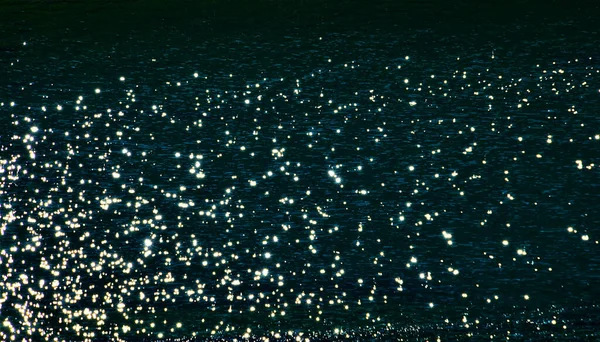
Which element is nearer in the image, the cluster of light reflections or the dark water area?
the dark water area

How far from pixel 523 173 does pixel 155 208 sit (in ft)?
24.1

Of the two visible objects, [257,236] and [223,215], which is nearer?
[257,236]

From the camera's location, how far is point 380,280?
1321 centimetres

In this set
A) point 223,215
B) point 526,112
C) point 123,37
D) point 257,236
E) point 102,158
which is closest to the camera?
point 257,236

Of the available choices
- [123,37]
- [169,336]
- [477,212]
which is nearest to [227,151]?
[477,212]

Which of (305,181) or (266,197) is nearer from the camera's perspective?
(266,197)

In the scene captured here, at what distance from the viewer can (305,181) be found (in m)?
17.6

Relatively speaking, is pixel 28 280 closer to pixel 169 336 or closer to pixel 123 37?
pixel 169 336

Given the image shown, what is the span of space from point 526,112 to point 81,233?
37.3ft

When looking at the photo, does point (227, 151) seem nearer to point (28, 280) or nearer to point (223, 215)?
point (223, 215)

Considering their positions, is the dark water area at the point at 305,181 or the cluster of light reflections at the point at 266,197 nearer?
the dark water area at the point at 305,181

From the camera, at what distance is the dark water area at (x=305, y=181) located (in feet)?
40.8

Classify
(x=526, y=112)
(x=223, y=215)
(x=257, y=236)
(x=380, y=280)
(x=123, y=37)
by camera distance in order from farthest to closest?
(x=123, y=37) → (x=526, y=112) → (x=223, y=215) → (x=257, y=236) → (x=380, y=280)

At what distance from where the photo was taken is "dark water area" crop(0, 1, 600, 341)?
12438mm
